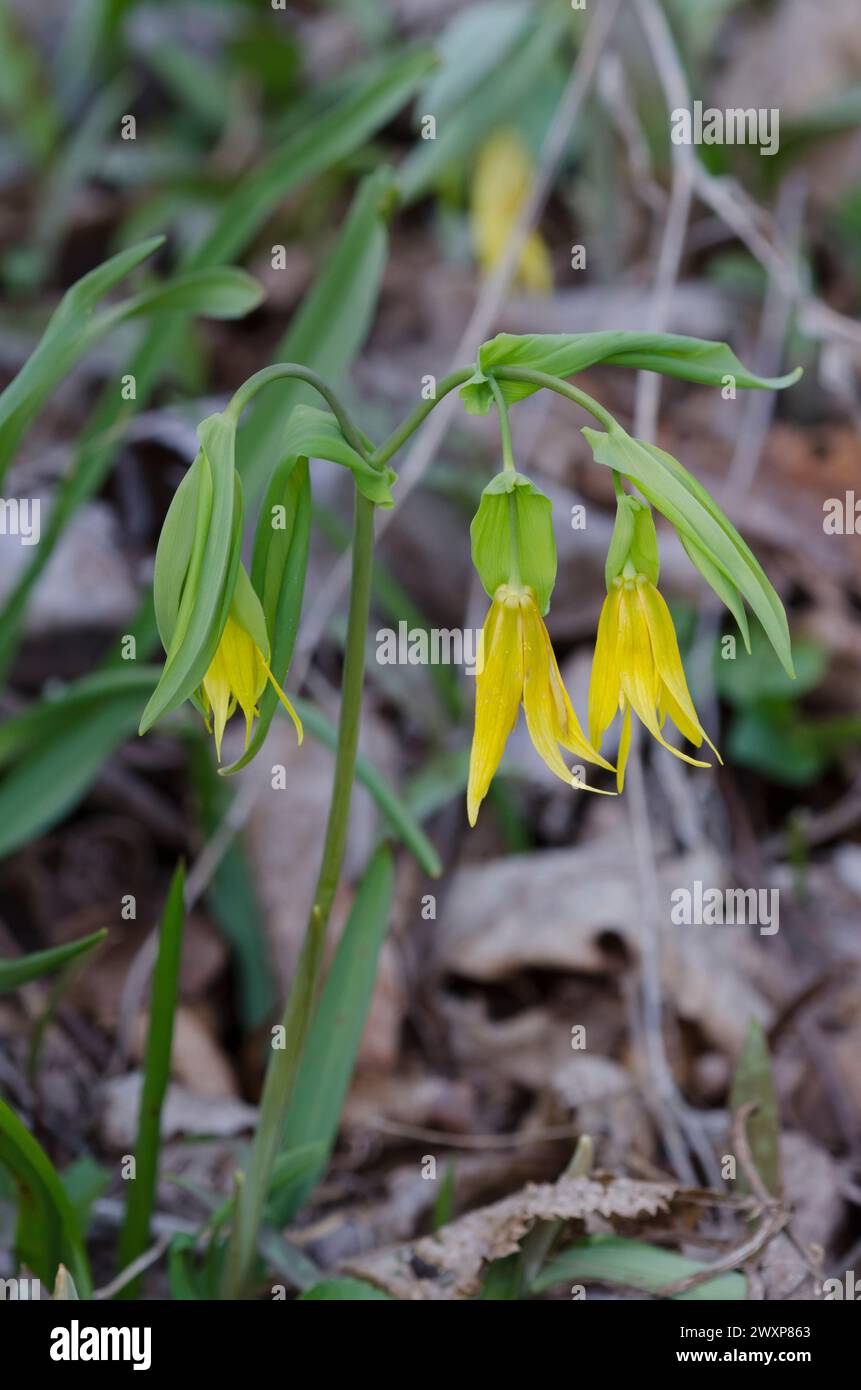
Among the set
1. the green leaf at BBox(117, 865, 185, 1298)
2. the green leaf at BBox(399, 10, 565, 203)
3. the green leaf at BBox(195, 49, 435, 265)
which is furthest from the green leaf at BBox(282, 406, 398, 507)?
the green leaf at BBox(399, 10, 565, 203)

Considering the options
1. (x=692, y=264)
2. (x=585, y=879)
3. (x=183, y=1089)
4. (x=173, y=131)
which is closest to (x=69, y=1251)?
(x=183, y=1089)

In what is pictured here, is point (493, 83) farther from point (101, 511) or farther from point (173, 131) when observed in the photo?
point (173, 131)

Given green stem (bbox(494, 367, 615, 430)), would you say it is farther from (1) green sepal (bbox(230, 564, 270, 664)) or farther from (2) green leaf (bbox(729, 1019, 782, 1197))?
(2) green leaf (bbox(729, 1019, 782, 1197))

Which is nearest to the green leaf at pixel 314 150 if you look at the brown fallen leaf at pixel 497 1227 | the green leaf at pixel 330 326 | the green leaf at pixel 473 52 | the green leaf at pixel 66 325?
the green leaf at pixel 330 326

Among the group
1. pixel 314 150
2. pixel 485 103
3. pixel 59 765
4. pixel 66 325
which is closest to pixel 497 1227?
pixel 59 765

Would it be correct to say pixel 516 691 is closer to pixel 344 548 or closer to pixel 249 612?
pixel 249 612

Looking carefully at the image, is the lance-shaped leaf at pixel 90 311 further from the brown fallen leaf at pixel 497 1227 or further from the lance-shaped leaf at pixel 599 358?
the brown fallen leaf at pixel 497 1227
